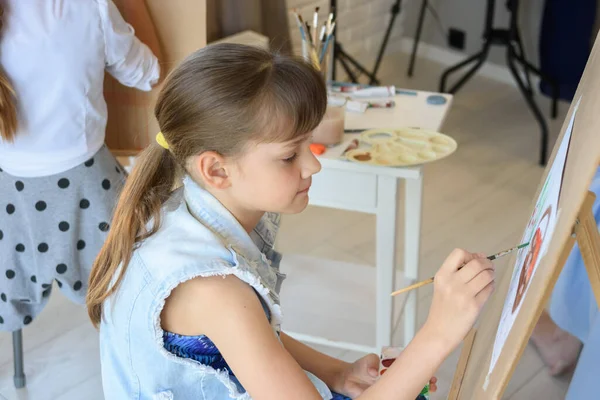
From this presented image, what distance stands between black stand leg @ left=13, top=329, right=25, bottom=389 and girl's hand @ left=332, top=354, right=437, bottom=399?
2.87 ft

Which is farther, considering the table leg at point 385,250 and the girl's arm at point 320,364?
the table leg at point 385,250

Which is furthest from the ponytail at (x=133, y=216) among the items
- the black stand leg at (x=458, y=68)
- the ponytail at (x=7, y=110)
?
the black stand leg at (x=458, y=68)

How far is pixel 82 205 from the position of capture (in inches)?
63.5

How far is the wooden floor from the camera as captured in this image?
1.89 metres

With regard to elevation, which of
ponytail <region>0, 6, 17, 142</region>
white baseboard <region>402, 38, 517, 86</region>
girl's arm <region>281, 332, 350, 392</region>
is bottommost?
white baseboard <region>402, 38, 517, 86</region>

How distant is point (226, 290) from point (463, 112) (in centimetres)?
255

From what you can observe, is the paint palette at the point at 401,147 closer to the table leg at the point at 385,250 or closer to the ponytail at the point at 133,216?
the table leg at the point at 385,250

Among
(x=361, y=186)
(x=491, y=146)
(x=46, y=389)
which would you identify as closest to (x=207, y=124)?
(x=361, y=186)

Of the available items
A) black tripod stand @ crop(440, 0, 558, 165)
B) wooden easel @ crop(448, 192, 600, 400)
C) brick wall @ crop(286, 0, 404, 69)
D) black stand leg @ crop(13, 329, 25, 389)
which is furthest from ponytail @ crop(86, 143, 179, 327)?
brick wall @ crop(286, 0, 404, 69)

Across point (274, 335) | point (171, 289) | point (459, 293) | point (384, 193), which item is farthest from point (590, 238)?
point (384, 193)

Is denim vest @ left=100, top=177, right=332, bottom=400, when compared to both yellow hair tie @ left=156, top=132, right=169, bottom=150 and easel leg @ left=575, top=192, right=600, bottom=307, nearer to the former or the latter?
yellow hair tie @ left=156, top=132, right=169, bottom=150

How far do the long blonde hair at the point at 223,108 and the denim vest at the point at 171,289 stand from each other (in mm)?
33

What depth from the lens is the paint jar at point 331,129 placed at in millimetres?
1609

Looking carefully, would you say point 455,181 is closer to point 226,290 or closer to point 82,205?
point 82,205
